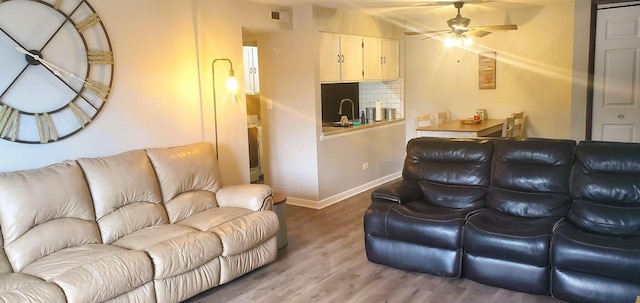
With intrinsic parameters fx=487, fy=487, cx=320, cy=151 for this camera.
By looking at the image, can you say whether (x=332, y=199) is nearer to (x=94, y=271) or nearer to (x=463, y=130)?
(x=463, y=130)

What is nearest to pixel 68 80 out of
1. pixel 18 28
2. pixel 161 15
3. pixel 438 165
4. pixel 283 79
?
pixel 18 28

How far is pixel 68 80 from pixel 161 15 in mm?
1035

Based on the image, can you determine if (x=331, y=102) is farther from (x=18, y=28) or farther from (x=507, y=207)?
(x=18, y=28)

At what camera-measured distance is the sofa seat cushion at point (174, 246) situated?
3.07 m

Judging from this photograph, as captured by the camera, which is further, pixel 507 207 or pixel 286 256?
pixel 286 256

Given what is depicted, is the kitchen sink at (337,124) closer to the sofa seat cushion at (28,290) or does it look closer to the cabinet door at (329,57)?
the cabinet door at (329,57)

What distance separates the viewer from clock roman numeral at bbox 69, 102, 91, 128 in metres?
3.59

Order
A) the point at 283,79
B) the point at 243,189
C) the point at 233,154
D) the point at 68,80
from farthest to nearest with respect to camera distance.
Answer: the point at 283,79 < the point at 233,154 < the point at 243,189 < the point at 68,80

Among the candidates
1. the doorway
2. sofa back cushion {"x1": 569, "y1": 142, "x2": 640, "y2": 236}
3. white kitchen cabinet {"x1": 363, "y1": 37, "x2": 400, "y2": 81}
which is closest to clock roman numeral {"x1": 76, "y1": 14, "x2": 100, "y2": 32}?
the doorway

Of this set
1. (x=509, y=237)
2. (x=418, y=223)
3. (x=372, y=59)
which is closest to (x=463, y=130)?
(x=372, y=59)

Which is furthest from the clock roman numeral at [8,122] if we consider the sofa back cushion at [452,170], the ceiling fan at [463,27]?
the ceiling fan at [463,27]

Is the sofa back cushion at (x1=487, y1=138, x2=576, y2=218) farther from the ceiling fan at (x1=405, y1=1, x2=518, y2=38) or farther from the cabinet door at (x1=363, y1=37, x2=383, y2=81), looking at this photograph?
the cabinet door at (x1=363, y1=37, x2=383, y2=81)

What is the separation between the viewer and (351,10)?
19.3 feet

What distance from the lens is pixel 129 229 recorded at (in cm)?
348
